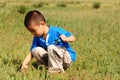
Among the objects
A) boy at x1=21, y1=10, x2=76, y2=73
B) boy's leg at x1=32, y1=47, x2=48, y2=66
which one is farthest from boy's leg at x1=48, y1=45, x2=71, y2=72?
boy's leg at x1=32, y1=47, x2=48, y2=66

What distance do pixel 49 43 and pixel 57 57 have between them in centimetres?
25

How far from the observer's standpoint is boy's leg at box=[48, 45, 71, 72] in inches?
222

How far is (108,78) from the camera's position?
561cm

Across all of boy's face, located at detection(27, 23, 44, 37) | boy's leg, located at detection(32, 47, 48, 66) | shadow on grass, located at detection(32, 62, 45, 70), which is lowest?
shadow on grass, located at detection(32, 62, 45, 70)

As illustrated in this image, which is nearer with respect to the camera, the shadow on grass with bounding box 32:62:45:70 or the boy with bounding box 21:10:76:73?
the boy with bounding box 21:10:76:73

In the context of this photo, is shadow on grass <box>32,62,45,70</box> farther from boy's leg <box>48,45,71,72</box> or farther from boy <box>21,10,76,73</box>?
boy's leg <box>48,45,71,72</box>

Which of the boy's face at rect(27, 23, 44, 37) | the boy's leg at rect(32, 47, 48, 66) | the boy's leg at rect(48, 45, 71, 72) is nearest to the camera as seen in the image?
the boy's face at rect(27, 23, 44, 37)

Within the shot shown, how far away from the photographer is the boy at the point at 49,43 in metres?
5.46

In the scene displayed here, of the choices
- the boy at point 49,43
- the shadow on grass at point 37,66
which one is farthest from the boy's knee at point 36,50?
the shadow on grass at point 37,66

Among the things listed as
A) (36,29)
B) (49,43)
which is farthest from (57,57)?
(36,29)

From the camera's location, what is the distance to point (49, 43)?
577 cm

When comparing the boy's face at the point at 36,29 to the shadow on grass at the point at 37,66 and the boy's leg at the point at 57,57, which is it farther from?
the shadow on grass at the point at 37,66

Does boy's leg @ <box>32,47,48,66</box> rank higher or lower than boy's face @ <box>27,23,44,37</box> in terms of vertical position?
lower

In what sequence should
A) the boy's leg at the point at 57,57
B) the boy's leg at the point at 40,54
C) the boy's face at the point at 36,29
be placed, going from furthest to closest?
1. the boy's leg at the point at 40,54
2. the boy's leg at the point at 57,57
3. the boy's face at the point at 36,29
